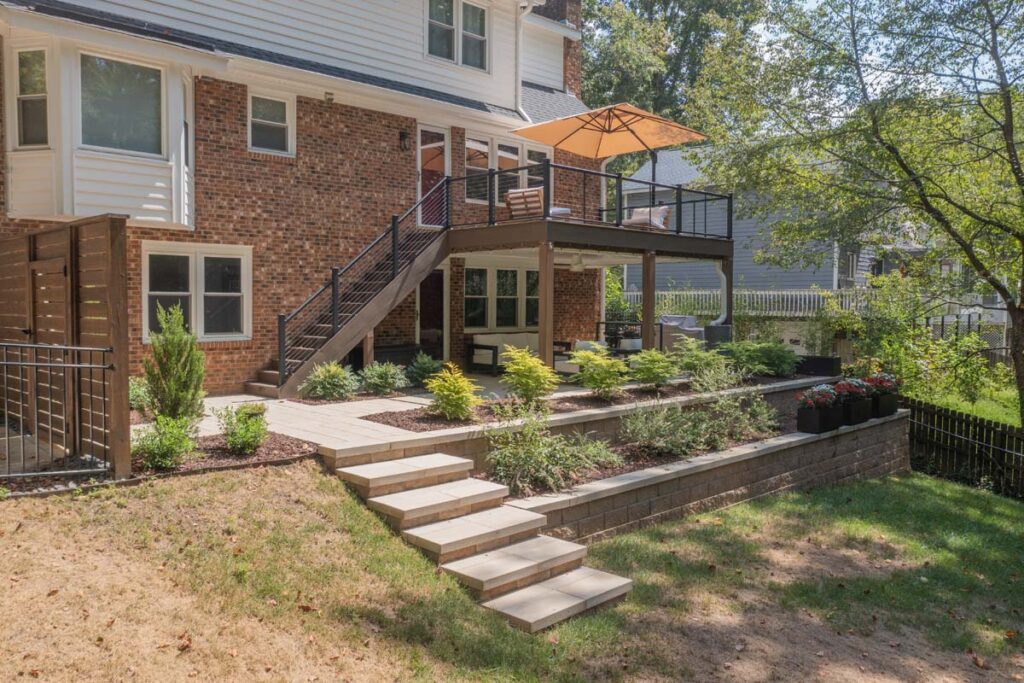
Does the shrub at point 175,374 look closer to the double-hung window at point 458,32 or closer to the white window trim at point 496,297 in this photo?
the white window trim at point 496,297

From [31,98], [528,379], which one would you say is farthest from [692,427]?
[31,98]

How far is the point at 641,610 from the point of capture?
5.91 m

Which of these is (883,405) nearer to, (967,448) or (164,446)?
(967,448)

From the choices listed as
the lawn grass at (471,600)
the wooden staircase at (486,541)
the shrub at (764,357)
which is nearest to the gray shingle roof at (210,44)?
the shrub at (764,357)

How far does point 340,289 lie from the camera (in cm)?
1301

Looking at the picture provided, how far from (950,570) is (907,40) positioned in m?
8.47

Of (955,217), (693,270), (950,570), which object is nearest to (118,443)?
(950,570)

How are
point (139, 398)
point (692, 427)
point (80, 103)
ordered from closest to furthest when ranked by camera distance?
point (139, 398), point (80, 103), point (692, 427)

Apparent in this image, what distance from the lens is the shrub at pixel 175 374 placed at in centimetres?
772

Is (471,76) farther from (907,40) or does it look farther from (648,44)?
(648,44)

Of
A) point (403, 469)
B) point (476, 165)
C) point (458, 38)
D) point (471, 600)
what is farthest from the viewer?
point (476, 165)

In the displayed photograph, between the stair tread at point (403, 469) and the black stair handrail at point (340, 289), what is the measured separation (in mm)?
4493

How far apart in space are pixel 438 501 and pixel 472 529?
436 millimetres

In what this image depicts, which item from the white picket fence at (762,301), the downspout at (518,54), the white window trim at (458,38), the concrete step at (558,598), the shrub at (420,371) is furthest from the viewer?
the white picket fence at (762,301)
